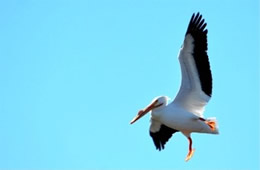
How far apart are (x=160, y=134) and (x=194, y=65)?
74.0 inches

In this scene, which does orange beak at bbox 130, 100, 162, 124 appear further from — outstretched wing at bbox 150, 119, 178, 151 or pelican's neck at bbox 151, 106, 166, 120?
outstretched wing at bbox 150, 119, 178, 151

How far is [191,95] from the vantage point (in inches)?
677

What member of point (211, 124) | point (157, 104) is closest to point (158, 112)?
point (157, 104)

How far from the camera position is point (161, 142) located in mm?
18344

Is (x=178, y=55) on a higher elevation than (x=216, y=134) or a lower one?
higher

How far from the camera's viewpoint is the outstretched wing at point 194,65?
55.3 ft

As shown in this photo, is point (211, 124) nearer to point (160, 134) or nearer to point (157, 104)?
point (157, 104)

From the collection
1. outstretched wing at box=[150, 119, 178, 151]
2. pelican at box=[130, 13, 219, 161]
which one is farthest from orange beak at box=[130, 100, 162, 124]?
outstretched wing at box=[150, 119, 178, 151]

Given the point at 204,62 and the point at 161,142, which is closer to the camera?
Result: the point at 204,62

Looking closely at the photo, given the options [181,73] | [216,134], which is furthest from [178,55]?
[216,134]

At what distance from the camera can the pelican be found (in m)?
16.9

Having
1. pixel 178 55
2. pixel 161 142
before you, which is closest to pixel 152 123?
pixel 161 142

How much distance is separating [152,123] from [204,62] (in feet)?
5.83

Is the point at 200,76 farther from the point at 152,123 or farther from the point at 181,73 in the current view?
the point at 152,123
